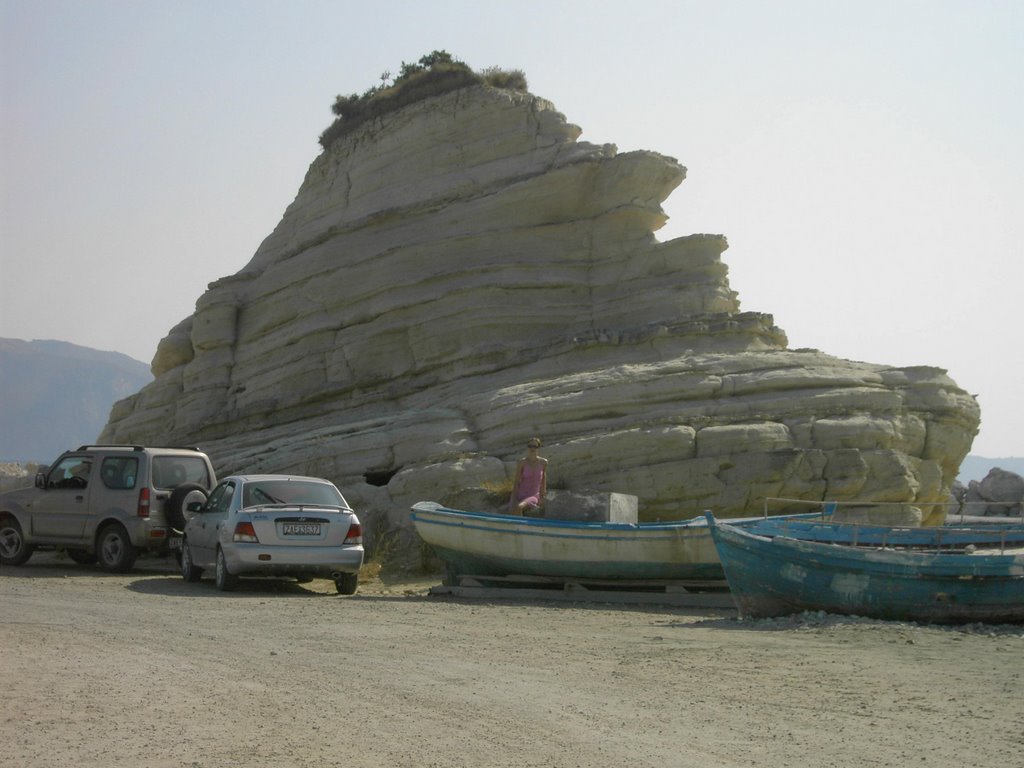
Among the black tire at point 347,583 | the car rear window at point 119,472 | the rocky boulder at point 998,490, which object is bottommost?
the black tire at point 347,583

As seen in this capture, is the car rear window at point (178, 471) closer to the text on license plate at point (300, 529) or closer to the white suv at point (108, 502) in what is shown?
the white suv at point (108, 502)

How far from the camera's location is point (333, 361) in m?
29.2

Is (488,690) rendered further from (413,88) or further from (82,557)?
(413,88)

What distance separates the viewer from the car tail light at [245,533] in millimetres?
16594

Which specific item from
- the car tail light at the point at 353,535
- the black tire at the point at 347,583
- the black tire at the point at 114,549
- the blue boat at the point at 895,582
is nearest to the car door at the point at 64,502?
the black tire at the point at 114,549

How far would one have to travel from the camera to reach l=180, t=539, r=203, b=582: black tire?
18422 millimetres

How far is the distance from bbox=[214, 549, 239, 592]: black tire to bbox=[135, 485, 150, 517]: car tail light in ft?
10.4

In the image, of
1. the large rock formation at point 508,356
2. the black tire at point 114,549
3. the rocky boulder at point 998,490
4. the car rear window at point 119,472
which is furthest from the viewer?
the rocky boulder at point 998,490

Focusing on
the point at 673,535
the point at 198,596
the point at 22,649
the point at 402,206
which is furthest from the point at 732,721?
the point at 402,206

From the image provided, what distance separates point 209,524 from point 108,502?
3.32 m

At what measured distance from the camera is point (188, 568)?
60.7 feet

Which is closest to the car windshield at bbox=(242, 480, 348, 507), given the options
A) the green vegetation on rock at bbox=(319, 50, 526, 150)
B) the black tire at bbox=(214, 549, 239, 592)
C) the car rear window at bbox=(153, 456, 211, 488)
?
the black tire at bbox=(214, 549, 239, 592)

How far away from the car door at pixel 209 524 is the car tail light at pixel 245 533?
20.3 inches

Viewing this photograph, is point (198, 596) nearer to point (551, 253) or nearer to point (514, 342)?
point (514, 342)
